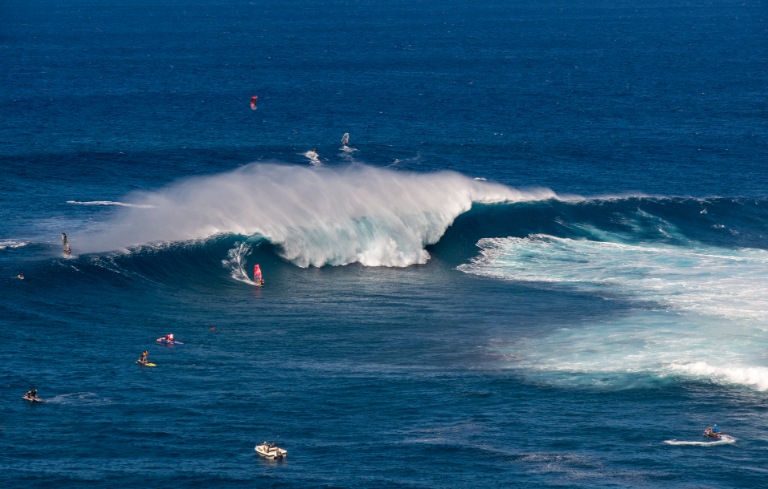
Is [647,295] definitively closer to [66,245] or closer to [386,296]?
[386,296]

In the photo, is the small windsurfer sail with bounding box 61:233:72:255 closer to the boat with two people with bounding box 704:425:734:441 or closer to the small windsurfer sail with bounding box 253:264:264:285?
the small windsurfer sail with bounding box 253:264:264:285

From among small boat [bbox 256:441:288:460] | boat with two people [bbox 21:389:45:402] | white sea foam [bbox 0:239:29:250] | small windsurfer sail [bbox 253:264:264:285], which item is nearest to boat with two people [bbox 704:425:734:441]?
small boat [bbox 256:441:288:460]

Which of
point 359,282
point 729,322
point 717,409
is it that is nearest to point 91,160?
point 359,282

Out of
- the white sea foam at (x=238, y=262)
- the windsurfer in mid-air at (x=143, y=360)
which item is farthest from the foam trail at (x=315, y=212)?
the windsurfer in mid-air at (x=143, y=360)

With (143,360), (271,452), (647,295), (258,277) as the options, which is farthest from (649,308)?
(271,452)

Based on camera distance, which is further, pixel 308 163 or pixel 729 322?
pixel 308 163

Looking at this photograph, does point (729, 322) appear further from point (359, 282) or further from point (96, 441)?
point (96, 441)

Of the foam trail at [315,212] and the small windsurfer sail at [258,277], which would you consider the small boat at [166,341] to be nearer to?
the small windsurfer sail at [258,277]
